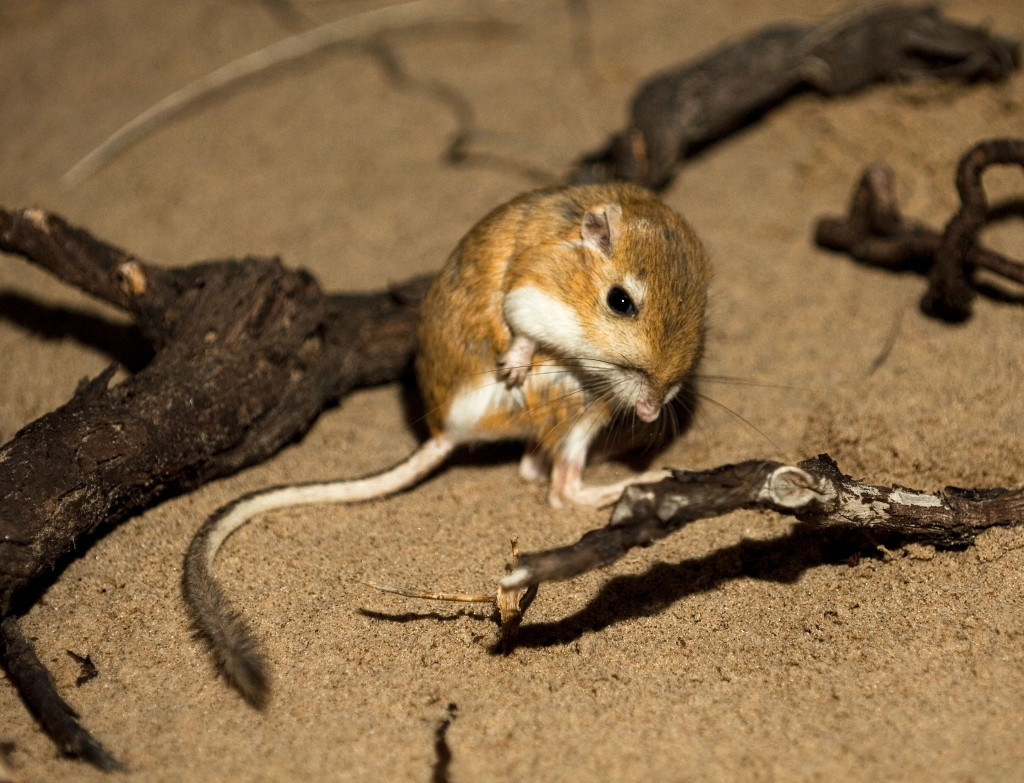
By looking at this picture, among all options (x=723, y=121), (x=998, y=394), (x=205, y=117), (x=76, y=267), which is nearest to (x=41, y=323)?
(x=76, y=267)

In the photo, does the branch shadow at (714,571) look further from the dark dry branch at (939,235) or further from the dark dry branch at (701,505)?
the dark dry branch at (939,235)

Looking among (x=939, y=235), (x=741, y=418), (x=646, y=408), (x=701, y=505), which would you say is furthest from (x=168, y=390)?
(x=939, y=235)

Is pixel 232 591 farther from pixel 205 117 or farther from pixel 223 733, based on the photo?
pixel 205 117

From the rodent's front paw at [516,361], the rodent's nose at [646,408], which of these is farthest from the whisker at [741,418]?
the rodent's front paw at [516,361]

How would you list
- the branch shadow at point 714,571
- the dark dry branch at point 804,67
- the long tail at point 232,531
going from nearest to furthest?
the long tail at point 232,531, the branch shadow at point 714,571, the dark dry branch at point 804,67

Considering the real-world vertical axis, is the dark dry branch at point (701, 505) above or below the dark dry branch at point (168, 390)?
below

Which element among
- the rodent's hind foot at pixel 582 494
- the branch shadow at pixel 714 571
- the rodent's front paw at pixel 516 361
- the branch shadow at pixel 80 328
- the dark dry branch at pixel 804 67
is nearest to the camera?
the branch shadow at pixel 714 571

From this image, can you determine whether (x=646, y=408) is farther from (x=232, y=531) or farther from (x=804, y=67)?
(x=804, y=67)
